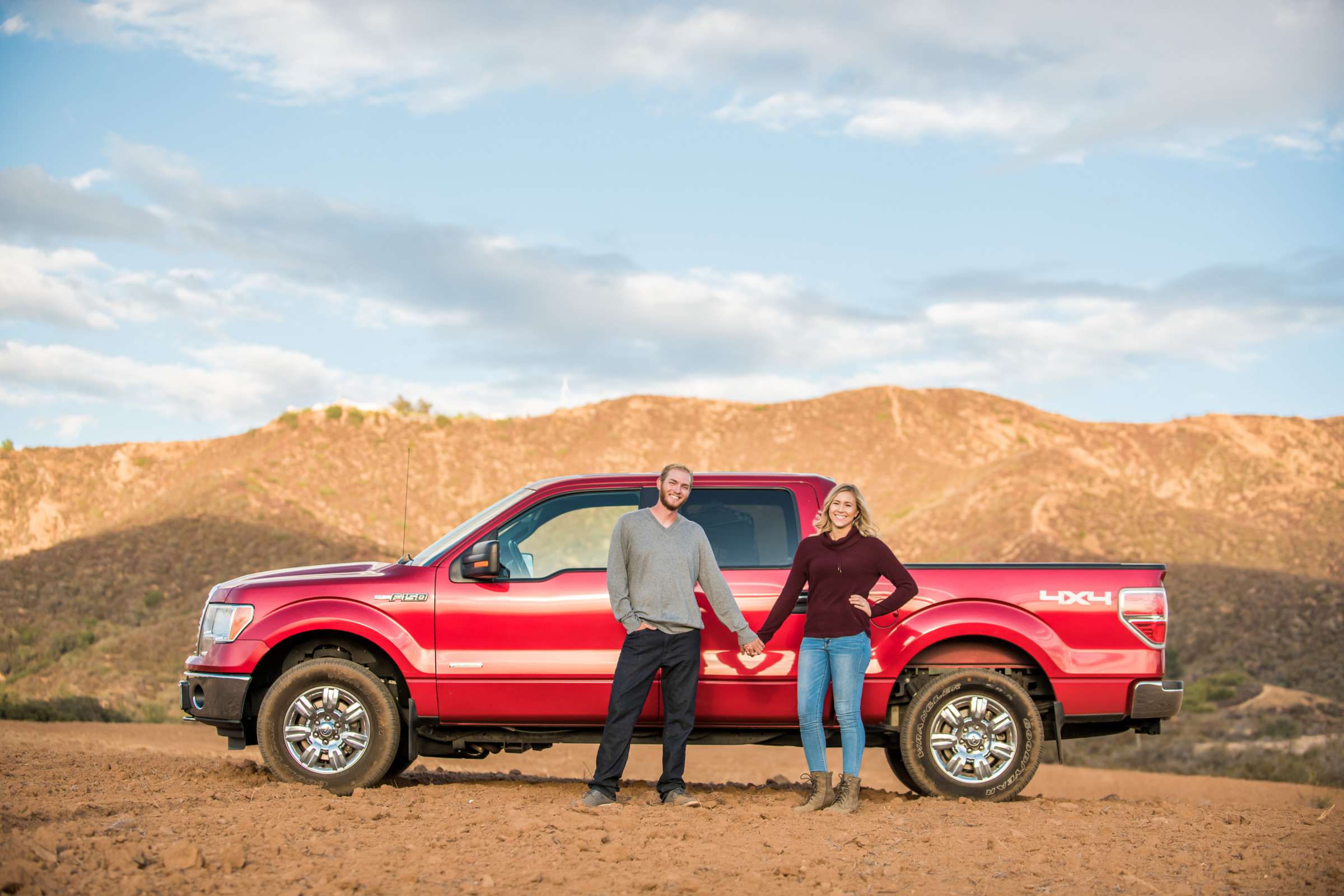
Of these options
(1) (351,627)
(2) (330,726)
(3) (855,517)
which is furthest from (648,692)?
(2) (330,726)

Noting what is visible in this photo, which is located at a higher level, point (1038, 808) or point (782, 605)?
point (782, 605)

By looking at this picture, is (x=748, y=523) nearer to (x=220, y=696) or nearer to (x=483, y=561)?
(x=483, y=561)

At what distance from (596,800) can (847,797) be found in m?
1.48

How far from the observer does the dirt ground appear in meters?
5.03

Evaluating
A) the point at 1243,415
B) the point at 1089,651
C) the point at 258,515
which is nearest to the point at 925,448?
the point at 1243,415

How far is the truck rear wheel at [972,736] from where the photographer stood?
6.96m

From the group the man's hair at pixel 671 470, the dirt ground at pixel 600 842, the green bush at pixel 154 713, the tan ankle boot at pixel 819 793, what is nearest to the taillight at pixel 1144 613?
the dirt ground at pixel 600 842

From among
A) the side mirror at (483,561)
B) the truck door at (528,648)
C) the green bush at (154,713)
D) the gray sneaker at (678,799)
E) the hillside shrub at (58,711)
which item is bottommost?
the green bush at (154,713)

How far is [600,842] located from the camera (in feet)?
18.7

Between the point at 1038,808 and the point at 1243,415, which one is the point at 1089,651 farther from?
the point at 1243,415

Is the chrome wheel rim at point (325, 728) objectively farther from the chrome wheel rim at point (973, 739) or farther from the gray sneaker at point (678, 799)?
the chrome wheel rim at point (973, 739)

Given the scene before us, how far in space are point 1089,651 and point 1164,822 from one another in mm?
1054

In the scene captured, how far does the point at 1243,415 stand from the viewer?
6575 centimetres

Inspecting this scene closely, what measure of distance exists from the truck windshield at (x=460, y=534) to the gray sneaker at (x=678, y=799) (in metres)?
2.01
